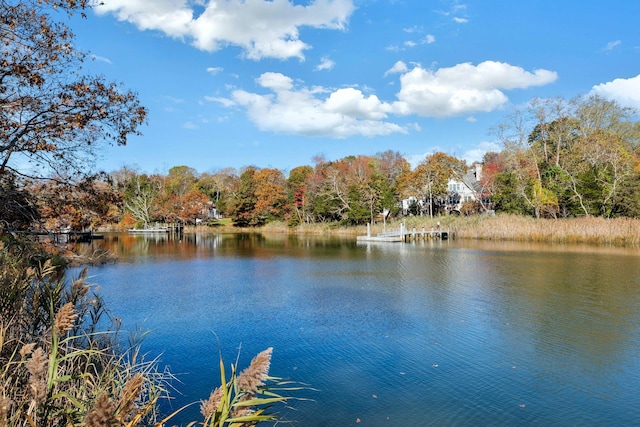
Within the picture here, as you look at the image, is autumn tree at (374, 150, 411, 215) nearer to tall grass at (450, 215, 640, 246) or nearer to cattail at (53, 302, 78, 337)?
tall grass at (450, 215, 640, 246)

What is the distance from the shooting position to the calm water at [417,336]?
5449 millimetres

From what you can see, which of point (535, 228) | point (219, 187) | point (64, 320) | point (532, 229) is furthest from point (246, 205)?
point (64, 320)

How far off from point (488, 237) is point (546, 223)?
151 inches

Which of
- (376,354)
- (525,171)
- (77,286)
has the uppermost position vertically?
(525,171)

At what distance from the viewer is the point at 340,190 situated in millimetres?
45250

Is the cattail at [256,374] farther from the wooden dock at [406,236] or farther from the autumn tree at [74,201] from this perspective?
the wooden dock at [406,236]

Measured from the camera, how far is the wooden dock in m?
32.3

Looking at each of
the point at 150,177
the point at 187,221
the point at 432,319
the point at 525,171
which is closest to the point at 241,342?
the point at 432,319

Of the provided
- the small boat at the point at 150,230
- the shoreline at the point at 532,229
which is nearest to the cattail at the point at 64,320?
the shoreline at the point at 532,229

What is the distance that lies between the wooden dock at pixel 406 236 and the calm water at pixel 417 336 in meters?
15.6

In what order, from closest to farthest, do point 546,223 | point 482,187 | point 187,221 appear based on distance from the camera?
1. point 546,223
2. point 482,187
3. point 187,221

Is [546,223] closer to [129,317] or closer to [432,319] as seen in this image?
[432,319]

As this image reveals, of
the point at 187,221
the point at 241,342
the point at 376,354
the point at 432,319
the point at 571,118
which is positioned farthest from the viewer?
the point at 187,221

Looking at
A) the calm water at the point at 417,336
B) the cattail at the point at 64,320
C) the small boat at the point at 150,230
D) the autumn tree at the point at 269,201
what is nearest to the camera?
the cattail at the point at 64,320
